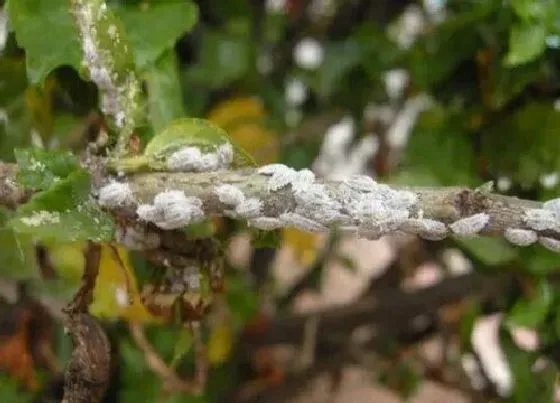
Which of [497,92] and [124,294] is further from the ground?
[497,92]

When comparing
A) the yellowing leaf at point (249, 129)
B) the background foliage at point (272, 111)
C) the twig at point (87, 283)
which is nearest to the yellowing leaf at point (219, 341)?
the background foliage at point (272, 111)

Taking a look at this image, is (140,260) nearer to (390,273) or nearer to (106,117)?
(106,117)

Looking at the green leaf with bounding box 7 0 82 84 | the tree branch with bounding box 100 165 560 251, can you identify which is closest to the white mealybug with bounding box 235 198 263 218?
the tree branch with bounding box 100 165 560 251

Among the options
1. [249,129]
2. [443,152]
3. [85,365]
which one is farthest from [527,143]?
[85,365]

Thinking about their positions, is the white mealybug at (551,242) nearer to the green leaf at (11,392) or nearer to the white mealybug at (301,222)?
the white mealybug at (301,222)

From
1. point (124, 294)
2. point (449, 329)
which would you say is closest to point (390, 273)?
point (449, 329)

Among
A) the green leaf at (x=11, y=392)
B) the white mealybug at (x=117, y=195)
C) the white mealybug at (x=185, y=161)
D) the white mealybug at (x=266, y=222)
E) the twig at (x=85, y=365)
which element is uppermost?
the white mealybug at (x=185, y=161)

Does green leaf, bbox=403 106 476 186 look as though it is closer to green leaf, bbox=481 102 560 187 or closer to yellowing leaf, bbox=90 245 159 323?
green leaf, bbox=481 102 560 187

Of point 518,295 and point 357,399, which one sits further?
point 357,399
